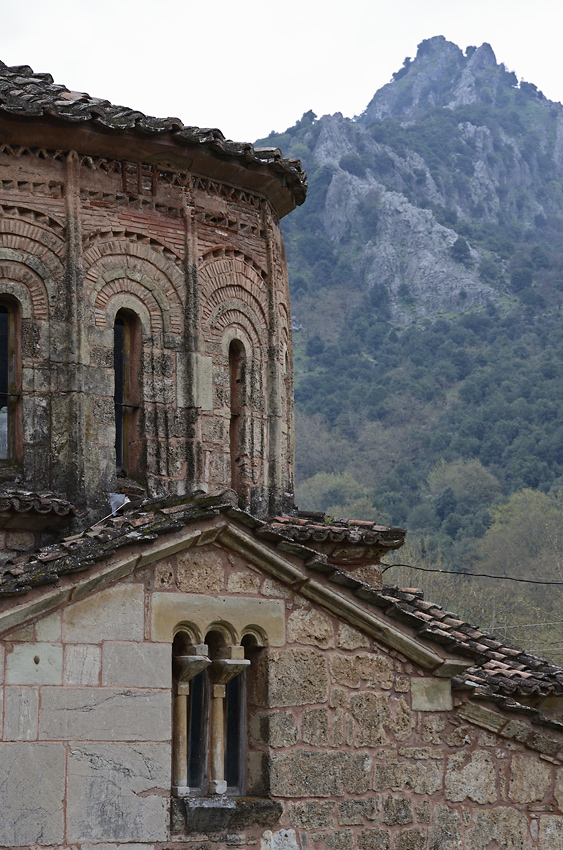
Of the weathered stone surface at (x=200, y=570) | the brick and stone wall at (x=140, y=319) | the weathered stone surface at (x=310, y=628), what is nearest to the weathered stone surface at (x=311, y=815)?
the weathered stone surface at (x=310, y=628)

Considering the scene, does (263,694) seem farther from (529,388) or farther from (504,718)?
(529,388)

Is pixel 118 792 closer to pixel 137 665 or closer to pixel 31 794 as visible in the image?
pixel 31 794

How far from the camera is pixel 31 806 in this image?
7.97 meters

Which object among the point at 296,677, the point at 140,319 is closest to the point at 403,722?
the point at 296,677

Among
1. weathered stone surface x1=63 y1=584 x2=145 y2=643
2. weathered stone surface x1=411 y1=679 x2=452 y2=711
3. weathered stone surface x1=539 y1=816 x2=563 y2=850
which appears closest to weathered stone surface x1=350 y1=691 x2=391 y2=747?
weathered stone surface x1=411 y1=679 x2=452 y2=711

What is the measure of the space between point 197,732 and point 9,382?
12.7 ft

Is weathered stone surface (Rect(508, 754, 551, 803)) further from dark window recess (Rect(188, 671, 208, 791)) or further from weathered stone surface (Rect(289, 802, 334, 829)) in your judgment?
dark window recess (Rect(188, 671, 208, 791))

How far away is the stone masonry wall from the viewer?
8109mm

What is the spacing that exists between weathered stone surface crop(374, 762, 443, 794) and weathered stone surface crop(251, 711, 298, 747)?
796 mm

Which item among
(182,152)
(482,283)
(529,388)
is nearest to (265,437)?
(182,152)

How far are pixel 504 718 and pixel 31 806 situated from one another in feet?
12.7

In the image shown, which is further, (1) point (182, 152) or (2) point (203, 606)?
(1) point (182, 152)

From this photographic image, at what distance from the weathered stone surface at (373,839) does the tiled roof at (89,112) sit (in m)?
6.48

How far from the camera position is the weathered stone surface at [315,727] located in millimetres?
9141
